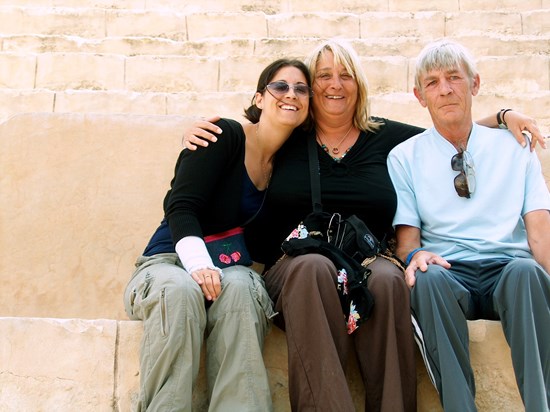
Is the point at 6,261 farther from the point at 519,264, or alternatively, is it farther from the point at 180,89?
the point at 519,264

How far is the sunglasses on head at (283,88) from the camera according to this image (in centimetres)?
344

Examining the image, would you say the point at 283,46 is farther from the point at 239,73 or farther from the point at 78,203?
the point at 78,203

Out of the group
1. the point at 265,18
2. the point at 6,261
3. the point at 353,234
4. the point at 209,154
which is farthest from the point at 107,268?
the point at 265,18

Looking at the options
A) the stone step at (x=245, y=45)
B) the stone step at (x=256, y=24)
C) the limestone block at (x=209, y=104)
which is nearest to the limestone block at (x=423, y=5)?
the stone step at (x=256, y=24)

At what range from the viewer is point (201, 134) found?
326 cm

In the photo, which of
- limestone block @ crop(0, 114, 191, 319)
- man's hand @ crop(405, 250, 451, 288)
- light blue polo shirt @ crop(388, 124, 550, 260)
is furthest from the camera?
limestone block @ crop(0, 114, 191, 319)

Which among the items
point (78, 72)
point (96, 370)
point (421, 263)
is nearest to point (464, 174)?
point (421, 263)

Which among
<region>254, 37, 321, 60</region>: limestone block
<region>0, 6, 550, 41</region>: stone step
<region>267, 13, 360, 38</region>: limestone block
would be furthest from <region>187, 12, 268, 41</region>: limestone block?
<region>254, 37, 321, 60</region>: limestone block

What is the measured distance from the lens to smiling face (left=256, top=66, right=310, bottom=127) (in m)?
3.43

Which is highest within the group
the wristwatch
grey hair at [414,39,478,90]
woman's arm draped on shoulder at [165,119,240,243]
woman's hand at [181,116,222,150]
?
grey hair at [414,39,478,90]

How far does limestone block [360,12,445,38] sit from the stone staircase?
0.05 ft

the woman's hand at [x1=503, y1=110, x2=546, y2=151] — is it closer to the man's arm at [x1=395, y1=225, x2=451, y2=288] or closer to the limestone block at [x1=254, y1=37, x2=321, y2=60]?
the man's arm at [x1=395, y1=225, x2=451, y2=288]

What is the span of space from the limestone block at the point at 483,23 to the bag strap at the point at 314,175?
3307 millimetres

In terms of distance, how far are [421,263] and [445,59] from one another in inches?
39.1
